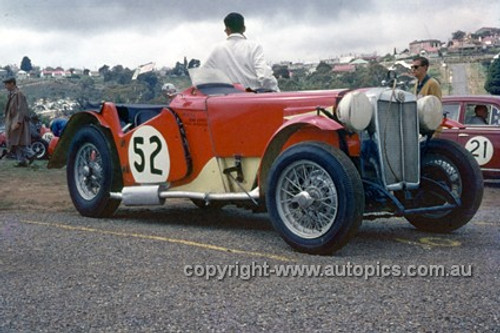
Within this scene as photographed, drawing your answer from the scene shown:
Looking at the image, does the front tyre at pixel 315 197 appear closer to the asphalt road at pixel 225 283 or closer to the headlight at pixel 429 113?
the asphalt road at pixel 225 283

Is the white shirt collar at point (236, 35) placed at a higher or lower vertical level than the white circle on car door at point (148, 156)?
higher

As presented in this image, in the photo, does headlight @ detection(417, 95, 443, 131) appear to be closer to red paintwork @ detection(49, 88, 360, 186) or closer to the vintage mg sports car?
the vintage mg sports car

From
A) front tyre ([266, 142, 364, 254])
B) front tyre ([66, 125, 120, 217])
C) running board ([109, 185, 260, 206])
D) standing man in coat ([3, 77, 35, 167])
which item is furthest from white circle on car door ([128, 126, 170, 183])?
standing man in coat ([3, 77, 35, 167])

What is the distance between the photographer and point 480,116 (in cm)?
1199

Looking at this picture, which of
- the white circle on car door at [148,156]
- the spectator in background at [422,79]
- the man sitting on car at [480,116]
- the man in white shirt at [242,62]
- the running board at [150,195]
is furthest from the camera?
the man sitting on car at [480,116]

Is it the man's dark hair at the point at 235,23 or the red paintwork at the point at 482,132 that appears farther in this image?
the red paintwork at the point at 482,132

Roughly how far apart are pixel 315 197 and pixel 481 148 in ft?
22.7

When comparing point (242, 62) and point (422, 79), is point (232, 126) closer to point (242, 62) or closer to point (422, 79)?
point (242, 62)

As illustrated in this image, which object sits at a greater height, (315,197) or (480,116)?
(315,197)

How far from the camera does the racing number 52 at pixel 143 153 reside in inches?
285

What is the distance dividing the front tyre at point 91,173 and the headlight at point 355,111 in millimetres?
2823

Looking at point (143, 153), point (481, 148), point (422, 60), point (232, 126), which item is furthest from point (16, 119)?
point (232, 126)

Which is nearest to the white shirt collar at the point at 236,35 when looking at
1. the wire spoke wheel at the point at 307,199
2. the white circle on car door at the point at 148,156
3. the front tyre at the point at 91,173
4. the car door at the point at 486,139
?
the white circle on car door at the point at 148,156

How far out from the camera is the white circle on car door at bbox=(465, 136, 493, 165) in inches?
462
